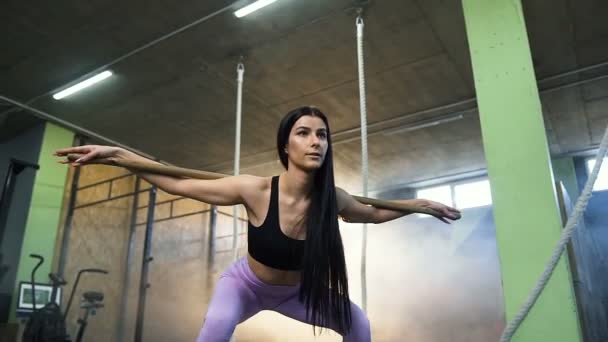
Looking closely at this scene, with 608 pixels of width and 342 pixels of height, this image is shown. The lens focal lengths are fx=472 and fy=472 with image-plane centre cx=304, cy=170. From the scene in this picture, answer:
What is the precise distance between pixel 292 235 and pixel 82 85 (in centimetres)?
447

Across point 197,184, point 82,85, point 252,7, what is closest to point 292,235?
point 197,184

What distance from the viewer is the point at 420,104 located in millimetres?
5539

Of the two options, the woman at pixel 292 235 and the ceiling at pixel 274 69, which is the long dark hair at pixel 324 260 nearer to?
the woman at pixel 292 235

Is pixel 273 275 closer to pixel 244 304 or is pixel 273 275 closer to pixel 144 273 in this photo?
pixel 244 304

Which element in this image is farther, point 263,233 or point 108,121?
point 108,121

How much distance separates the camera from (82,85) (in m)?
5.02

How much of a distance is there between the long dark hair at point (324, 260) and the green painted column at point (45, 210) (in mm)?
4906

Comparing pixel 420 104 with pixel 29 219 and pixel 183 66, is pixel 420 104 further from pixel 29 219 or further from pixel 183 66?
pixel 29 219

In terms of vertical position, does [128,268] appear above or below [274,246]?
above

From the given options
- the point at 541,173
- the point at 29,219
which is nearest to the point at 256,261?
the point at 541,173

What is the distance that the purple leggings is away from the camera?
4.16ft

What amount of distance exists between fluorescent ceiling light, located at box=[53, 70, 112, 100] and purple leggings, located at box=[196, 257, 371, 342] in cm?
404

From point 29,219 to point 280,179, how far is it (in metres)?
5.02

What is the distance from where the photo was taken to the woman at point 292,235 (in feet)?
4.35
